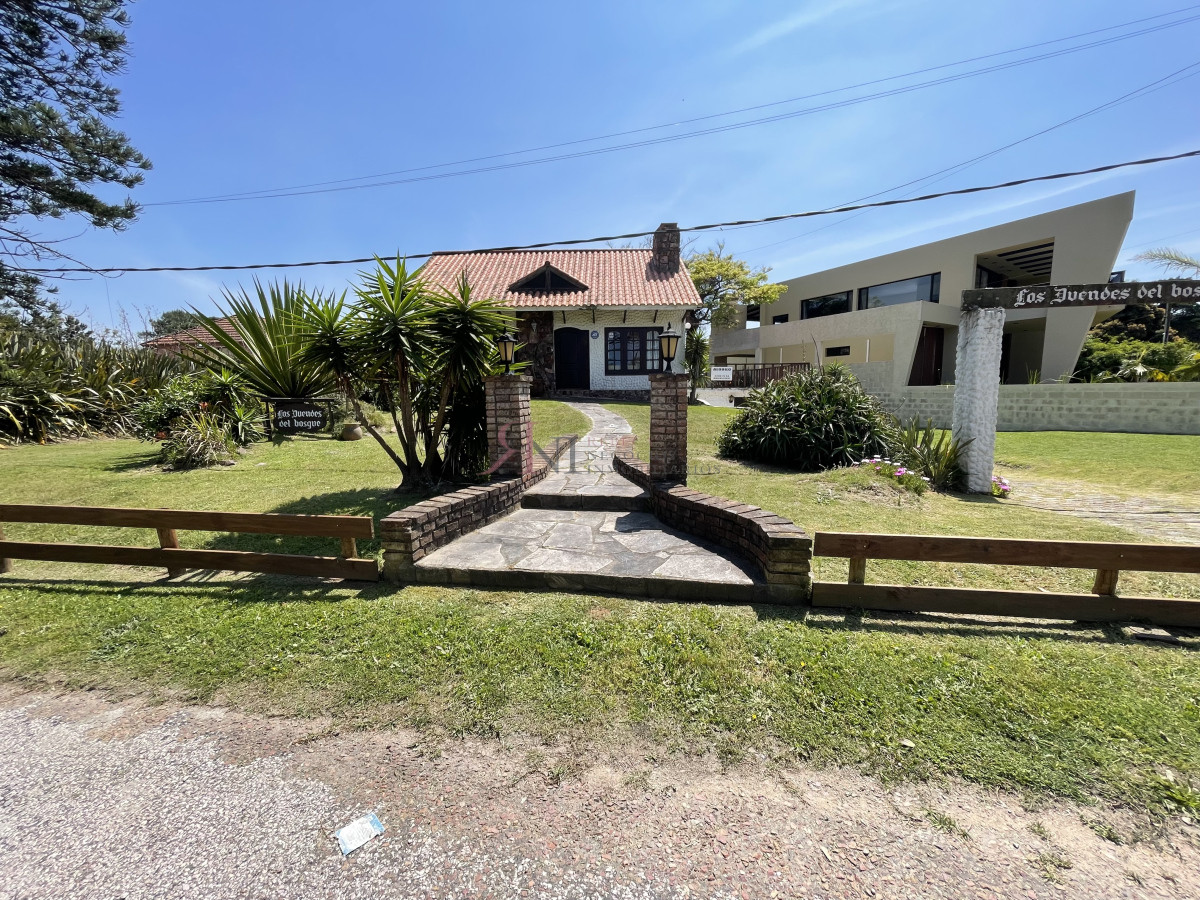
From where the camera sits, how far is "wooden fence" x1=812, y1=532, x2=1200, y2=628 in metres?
3.17

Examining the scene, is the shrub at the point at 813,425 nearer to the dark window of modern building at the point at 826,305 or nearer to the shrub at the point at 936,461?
the shrub at the point at 936,461

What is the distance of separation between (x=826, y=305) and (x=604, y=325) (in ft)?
47.4

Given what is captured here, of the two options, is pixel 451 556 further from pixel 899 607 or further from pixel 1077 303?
pixel 1077 303

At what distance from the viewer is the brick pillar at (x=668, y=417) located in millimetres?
5363

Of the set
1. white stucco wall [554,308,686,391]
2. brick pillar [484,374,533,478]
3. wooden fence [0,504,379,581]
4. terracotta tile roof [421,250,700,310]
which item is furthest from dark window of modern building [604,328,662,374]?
wooden fence [0,504,379,581]

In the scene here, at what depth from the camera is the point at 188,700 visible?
8.50 feet

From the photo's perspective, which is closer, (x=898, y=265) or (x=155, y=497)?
(x=155, y=497)

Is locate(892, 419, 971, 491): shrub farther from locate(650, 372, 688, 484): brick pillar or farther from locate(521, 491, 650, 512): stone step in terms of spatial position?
locate(521, 491, 650, 512): stone step

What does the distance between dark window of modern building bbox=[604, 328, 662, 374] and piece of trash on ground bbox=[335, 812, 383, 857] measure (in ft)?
51.0

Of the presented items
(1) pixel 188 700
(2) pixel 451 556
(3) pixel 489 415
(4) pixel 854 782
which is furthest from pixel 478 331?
(4) pixel 854 782

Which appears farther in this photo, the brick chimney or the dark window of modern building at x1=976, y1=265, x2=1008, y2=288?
the dark window of modern building at x1=976, y1=265, x2=1008, y2=288

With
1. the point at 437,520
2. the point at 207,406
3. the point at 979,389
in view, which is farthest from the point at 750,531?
the point at 207,406

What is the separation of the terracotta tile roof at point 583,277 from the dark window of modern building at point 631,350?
118 cm

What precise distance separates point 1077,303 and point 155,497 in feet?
42.2
